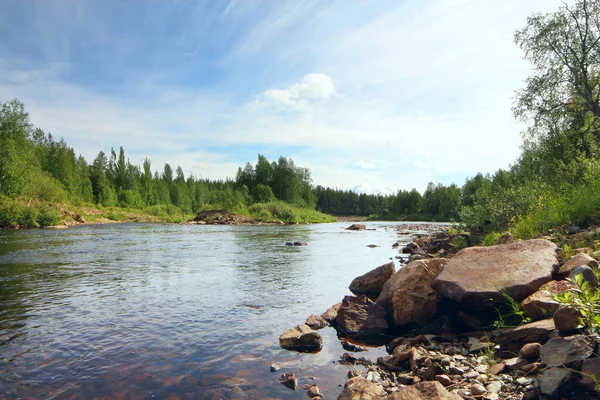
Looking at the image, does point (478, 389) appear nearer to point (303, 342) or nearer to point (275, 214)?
point (303, 342)

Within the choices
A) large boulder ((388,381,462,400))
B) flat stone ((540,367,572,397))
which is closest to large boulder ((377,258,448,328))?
large boulder ((388,381,462,400))

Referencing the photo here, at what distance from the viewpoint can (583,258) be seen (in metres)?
8.11

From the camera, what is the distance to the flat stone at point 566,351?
5180mm

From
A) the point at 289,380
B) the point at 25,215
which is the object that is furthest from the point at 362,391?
the point at 25,215

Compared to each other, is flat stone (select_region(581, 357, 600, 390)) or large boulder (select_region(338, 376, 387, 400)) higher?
flat stone (select_region(581, 357, 600, 390))

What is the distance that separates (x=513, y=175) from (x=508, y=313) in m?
74.3

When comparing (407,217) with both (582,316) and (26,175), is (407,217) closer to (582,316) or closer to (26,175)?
(26,175)

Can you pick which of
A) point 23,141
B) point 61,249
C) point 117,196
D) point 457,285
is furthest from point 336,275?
point 117,196

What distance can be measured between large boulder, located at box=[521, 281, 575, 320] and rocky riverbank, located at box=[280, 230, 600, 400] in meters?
0.02

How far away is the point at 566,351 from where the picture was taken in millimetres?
5367

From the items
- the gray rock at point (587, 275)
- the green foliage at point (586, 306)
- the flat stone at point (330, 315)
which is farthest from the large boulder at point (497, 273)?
the flat stone at point (330, 315)

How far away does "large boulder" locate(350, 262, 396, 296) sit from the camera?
46.5ft

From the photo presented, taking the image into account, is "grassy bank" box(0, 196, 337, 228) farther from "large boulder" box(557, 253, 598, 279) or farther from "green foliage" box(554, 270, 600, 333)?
"green foliage" box(554, 270, 600, 333)

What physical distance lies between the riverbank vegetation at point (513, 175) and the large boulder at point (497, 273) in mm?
5055
